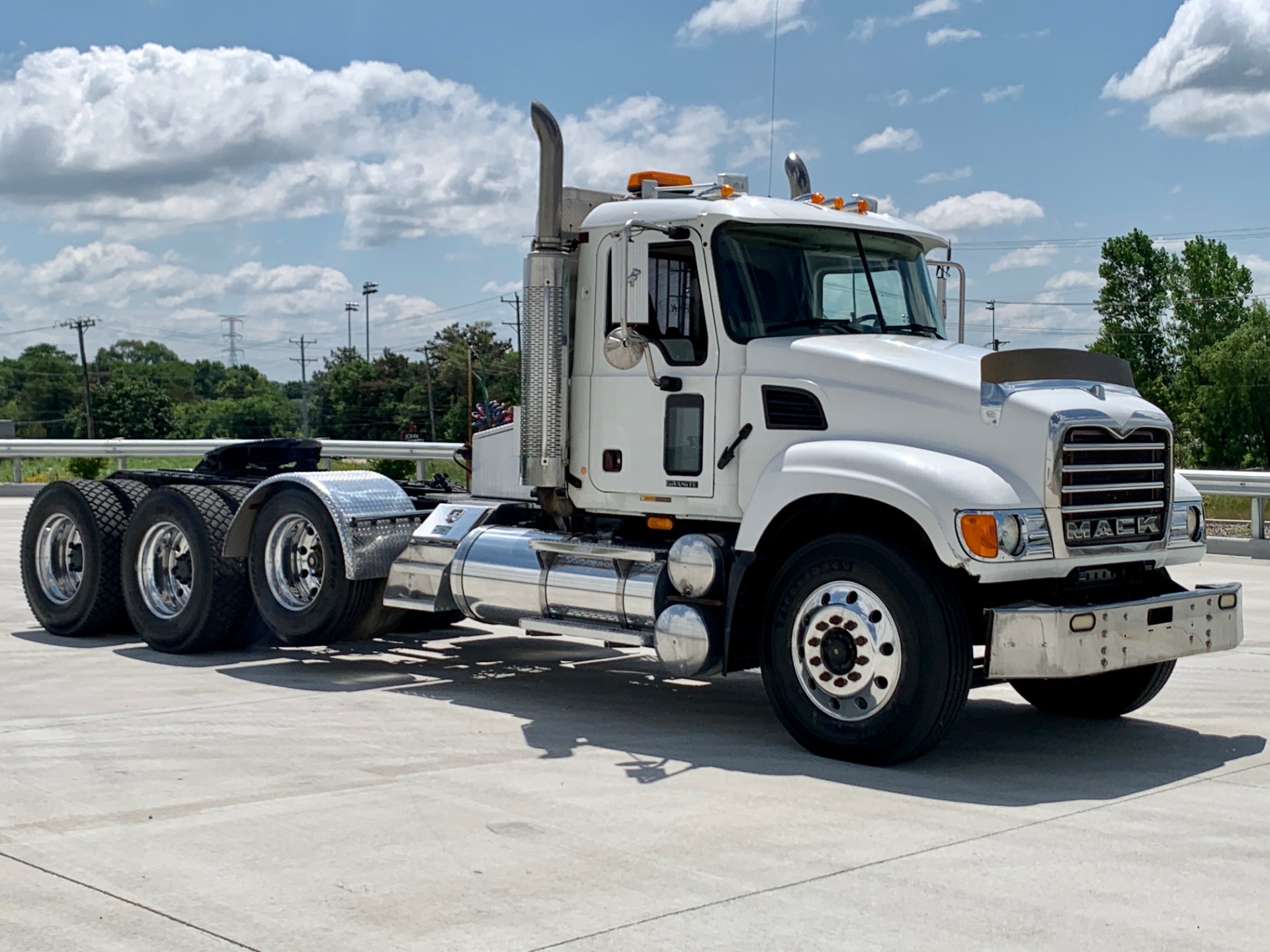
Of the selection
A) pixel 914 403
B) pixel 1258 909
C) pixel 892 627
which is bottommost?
pixel 1258 909

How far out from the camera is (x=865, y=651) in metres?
7.52

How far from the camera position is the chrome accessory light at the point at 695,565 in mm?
8234

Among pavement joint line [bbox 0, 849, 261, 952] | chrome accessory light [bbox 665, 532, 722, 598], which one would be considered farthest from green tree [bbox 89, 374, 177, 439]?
pavement joint line [bbox 0, 849, 261, 952]

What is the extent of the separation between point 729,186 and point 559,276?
1122 millimetres

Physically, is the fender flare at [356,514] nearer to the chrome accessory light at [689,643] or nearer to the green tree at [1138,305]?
the chrome accessory light at [689,643]

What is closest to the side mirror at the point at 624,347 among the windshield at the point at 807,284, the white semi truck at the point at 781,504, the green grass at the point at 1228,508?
the white semi truck at the point at 781,504

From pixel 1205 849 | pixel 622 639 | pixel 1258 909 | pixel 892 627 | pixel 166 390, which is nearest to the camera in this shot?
pixel 1258 909

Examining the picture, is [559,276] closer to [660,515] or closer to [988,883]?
[660,515]

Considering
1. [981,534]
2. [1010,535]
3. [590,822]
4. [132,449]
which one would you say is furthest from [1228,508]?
[590,822]

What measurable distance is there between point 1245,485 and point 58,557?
46.7 ft

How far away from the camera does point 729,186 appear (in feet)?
29.5

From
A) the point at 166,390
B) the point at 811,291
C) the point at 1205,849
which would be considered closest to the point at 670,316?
the point at 811,291

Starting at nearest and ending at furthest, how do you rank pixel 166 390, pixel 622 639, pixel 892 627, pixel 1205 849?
pixel 1205 849
pixel 892 627
pixel 622 639
pixel 166 390

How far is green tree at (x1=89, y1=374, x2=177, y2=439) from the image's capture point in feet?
368
